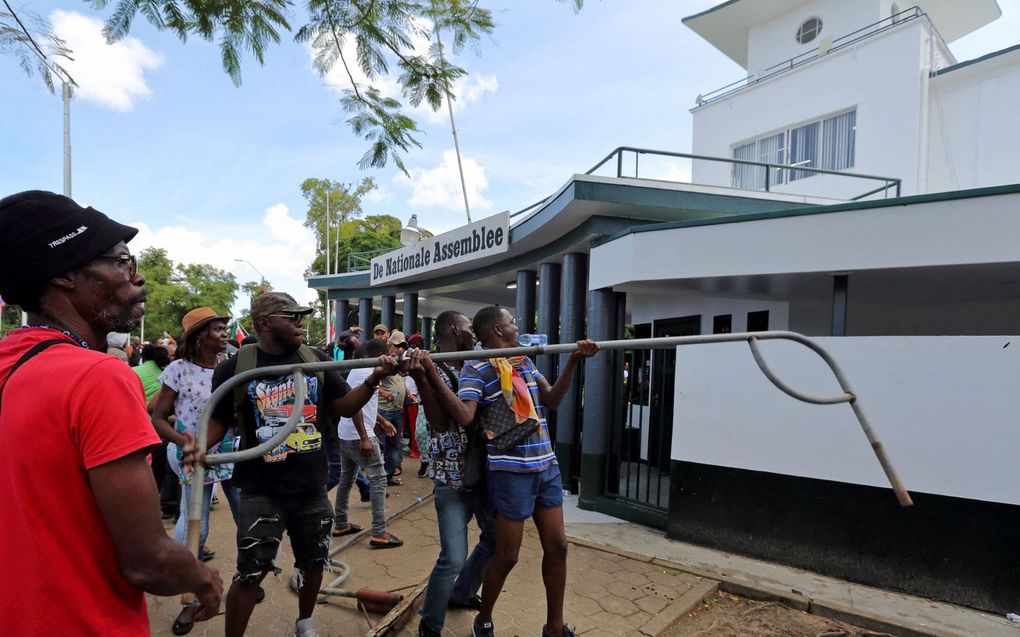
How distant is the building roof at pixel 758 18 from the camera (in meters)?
14.1

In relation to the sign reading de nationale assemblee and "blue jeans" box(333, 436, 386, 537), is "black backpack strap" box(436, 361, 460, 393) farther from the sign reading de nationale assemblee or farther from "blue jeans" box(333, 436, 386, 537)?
the sign reading de nationale assemblee

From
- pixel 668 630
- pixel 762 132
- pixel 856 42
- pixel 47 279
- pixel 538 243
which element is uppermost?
pixel 856 42

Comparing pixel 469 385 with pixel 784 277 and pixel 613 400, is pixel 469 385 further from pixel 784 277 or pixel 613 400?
pixel 613 400

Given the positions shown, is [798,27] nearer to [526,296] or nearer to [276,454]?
[526,296]

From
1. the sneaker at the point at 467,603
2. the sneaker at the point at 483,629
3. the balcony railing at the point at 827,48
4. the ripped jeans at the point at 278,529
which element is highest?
the balcony railing at the point at 827,48

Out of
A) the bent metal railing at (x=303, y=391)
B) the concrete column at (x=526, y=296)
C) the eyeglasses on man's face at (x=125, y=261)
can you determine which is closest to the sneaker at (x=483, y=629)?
the bent metal railing at (x=303, y=391)

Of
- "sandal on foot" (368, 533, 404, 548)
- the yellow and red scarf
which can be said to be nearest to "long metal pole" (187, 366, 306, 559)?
the yellow and red scarf

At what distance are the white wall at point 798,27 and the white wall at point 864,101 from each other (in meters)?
1.77

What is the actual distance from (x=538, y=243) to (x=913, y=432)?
5144 mm

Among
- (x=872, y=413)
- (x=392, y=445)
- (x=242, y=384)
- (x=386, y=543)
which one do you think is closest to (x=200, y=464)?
(x=242, y=384)

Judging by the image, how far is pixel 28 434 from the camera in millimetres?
1284

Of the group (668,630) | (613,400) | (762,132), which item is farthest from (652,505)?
(762,132)

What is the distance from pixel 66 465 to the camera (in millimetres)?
1305

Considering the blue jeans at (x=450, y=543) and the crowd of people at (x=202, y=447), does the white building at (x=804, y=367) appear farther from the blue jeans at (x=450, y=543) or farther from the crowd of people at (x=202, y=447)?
the blue jeans at (x=450, y=543)
